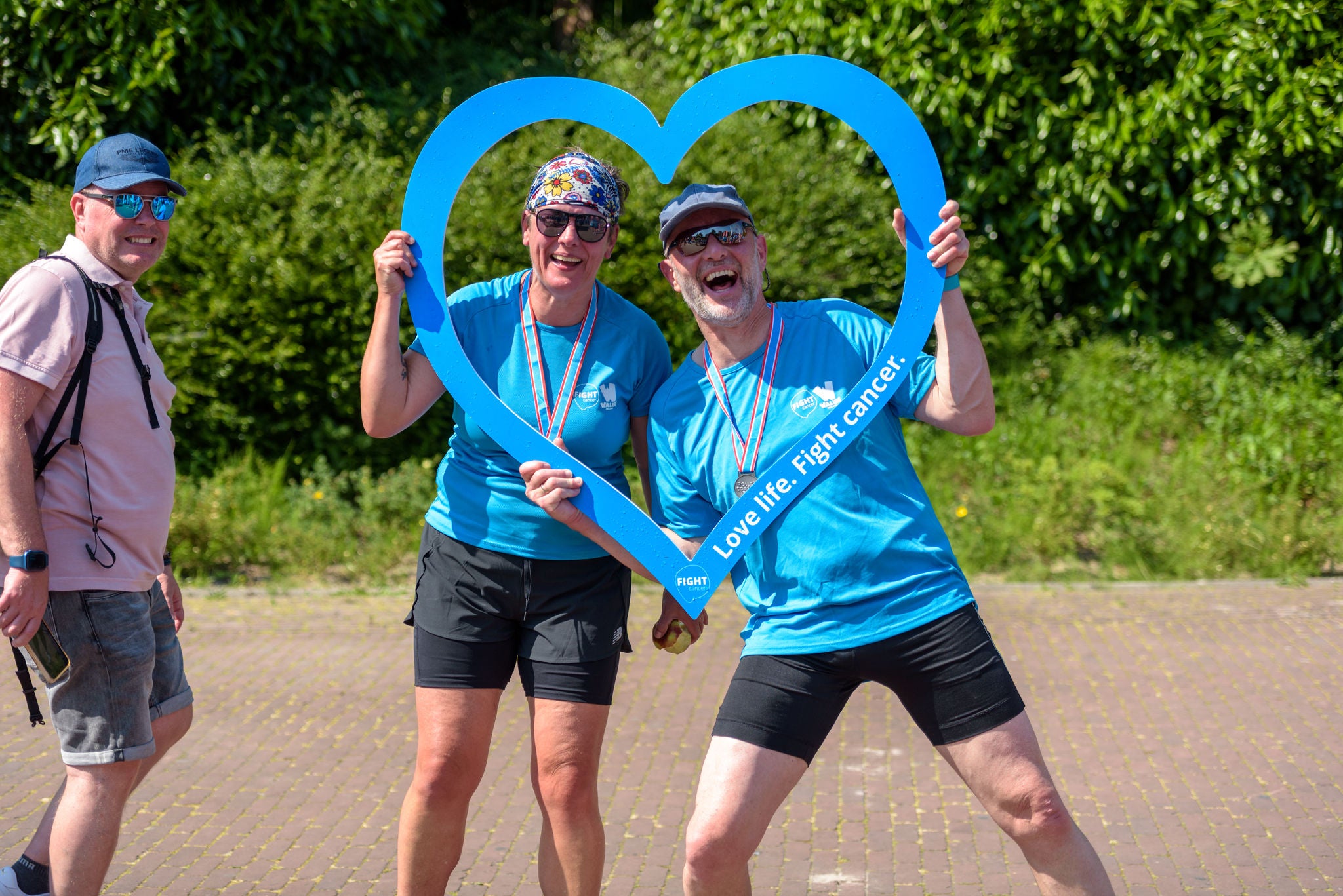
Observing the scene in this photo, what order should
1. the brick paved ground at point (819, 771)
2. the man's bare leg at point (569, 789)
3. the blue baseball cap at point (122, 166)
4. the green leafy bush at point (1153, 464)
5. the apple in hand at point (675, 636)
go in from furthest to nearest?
1. the green leafy bush at point (1153, 464)
2. the brick paved ground at point (819, 771)
3. the apple in hand at point (675, 636)
4. the man's bare leg at point (569, 789)
5. the blue baseball cap at point (122, 166)

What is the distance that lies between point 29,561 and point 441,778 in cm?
110

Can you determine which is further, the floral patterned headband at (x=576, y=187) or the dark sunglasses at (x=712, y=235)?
the floral patterned headband at (x=576, y=187)

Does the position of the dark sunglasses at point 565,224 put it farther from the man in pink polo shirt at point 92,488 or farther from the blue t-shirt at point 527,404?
the man in pink polo shirt at point 92,488

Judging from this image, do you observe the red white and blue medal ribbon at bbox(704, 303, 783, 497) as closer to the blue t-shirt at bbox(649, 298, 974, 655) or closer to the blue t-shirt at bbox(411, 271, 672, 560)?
the blue t-shirt at bbox(649, 298, 974, 655)

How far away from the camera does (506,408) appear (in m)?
3.20

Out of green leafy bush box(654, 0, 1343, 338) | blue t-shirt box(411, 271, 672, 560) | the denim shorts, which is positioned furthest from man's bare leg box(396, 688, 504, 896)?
green leafy bush box(654, 0, 1343, 338)

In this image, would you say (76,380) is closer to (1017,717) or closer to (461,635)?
(461,635)

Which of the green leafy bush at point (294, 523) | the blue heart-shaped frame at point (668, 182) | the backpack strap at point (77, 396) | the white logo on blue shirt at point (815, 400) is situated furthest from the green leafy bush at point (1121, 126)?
the backpack strap at point (77, 396)

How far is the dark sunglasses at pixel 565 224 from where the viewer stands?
317 centimetres

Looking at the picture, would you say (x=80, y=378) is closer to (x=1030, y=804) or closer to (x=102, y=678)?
(x=102, y=678)

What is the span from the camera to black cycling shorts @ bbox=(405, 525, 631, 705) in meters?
3.27

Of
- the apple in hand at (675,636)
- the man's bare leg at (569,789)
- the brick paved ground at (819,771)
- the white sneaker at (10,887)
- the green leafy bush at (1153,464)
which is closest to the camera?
the man's bare leg at (569,789)

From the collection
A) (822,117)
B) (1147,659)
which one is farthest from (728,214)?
(822,117)

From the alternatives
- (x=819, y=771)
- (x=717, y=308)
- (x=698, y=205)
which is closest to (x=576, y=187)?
(x=698, y=205)
